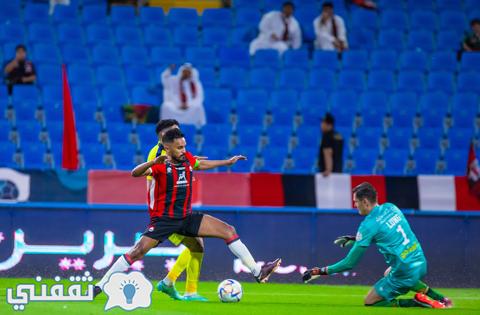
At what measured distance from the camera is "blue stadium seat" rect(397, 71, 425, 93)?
60.0 ft

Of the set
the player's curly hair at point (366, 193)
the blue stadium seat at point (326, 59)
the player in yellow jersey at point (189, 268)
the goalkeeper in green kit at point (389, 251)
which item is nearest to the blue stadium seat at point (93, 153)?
the blue stadium seat at point (326, 59)

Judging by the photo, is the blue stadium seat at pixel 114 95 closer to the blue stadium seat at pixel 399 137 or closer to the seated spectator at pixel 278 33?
the seated spectator at pixel 278 33

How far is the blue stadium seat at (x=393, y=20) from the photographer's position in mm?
19375

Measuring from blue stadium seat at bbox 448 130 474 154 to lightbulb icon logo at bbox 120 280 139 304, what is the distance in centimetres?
1010

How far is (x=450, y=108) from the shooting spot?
59.4 ft

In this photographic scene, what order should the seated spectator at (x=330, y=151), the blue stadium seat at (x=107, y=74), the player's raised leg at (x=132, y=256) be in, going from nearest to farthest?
the player's raised leg at (x=132, y=256), the seated spectator at (x=330, y=151), the blue stadium seat at (x=107, y=74)

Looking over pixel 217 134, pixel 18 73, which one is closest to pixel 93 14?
pixel 18 73

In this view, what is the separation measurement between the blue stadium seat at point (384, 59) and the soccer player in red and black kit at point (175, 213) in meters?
9.48

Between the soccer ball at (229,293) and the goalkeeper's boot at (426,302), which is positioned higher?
the soccer ball at (229,293)

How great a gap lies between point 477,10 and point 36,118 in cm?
916

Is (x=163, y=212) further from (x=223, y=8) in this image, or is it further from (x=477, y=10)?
(x=477, y=10)

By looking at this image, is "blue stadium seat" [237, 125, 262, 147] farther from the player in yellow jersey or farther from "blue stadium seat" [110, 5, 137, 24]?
the player in yellow jersey

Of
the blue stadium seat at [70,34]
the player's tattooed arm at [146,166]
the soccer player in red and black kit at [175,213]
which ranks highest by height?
the blue stadium seat at [70,34]

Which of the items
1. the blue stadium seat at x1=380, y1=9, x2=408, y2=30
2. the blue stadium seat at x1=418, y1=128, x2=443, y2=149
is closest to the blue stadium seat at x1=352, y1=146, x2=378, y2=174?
the blue stadium seat at x1=418, y1=128, x2=443, y2=149
